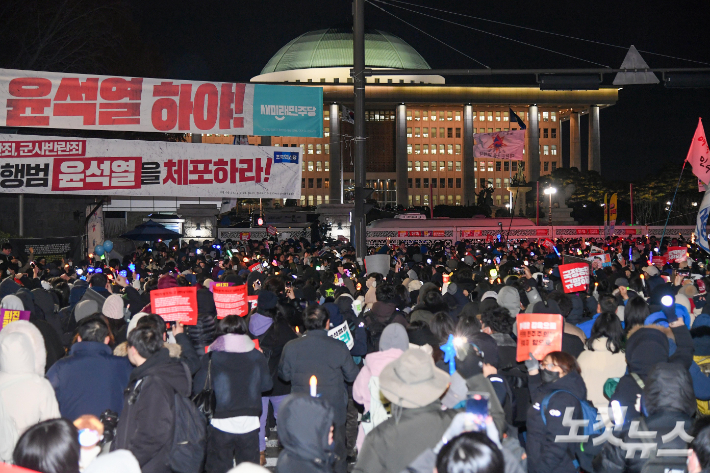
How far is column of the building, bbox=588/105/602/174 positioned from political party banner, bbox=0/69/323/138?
65.4 m

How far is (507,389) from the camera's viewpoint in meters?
5.04

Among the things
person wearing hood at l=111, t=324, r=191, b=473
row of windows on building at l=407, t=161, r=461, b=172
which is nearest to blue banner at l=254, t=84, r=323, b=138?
person wearing hood at l=111, t=324, r=191, b=473

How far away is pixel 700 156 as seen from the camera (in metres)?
13.8

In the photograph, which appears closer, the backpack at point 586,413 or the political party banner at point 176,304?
the backpack at point 586,413

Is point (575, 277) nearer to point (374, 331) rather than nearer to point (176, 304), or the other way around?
point (374, 331)

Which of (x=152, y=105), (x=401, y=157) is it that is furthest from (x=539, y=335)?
(x=401, y=157)

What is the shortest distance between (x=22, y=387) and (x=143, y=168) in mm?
10611

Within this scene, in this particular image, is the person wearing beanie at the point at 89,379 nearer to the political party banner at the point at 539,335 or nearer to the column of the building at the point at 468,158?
the political party banner at the point at 539,335

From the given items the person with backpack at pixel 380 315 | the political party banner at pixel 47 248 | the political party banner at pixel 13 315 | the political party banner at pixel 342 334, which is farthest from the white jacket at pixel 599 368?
the political party banner at pixel 47 248

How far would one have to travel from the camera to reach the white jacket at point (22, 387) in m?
4.39

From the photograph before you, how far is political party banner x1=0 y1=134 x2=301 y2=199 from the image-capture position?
46.0 feet

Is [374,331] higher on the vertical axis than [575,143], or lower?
lower

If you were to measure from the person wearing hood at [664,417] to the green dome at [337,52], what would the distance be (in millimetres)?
92337


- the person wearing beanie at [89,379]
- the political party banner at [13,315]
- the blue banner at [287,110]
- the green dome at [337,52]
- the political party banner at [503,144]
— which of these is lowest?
the person wearing beanie at [89,379]
